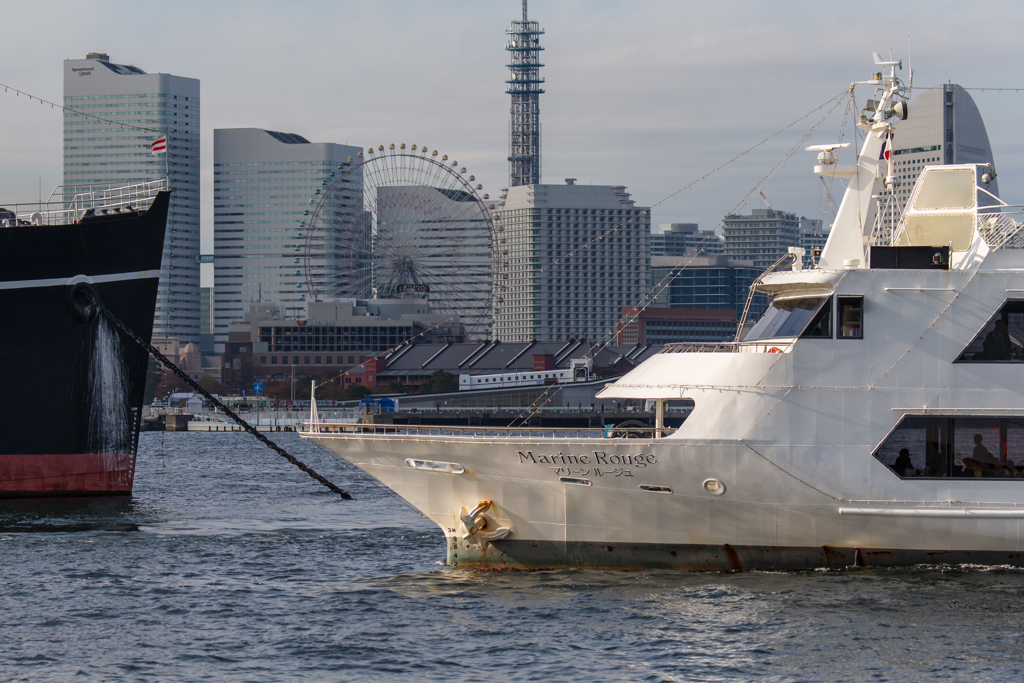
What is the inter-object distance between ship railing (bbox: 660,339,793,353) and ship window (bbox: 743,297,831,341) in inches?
10.1

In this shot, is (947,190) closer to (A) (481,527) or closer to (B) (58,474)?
(A) (481,527)

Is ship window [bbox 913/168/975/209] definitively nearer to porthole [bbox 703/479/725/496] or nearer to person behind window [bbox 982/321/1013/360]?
person behind window [bbox 982/321/1013/360]

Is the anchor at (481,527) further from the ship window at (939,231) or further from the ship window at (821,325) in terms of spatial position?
the ship window at (939,231)

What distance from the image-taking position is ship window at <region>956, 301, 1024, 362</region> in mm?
21328

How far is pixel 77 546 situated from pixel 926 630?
19.0 metres

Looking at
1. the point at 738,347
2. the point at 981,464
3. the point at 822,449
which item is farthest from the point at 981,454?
the point at 738,347

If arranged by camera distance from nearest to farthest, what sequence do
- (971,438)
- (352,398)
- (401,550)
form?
(971,438), (401,550), (352,398)

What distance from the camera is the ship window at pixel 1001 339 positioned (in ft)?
70.0

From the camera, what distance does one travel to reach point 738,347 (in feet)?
73.9

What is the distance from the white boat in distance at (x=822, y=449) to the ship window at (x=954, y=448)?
0.08ft

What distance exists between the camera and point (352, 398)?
13675 cm

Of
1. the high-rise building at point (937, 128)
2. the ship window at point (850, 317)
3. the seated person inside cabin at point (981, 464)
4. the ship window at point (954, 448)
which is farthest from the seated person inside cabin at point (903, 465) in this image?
the high-rise building at point (937, 128)

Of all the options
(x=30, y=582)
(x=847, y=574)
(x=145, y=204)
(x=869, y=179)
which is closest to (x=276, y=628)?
(x=30, y=582)

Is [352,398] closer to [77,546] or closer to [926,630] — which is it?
[77,546]
